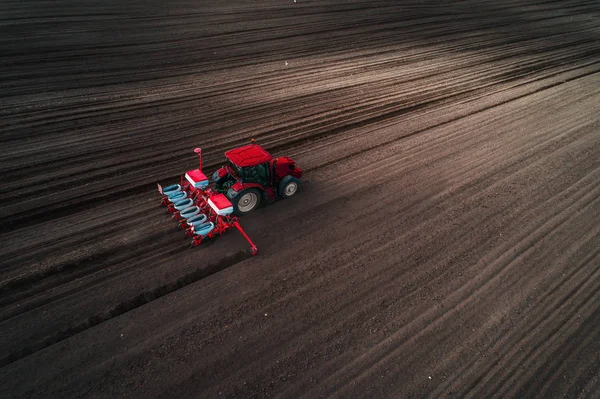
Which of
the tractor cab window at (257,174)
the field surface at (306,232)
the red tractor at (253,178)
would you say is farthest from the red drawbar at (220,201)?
the field surface at (306,232)

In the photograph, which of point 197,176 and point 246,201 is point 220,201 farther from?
point 197,176

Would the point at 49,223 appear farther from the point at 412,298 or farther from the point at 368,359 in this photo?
the point at 412,298

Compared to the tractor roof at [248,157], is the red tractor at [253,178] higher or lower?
lower

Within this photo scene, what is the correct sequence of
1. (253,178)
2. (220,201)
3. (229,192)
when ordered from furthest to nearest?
(253,178), (229,192), (220,201)

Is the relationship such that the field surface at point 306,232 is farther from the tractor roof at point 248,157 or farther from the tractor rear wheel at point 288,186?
the tractor roof at point 248,157

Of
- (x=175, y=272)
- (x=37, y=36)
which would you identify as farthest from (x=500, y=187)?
(x=37, y=36)

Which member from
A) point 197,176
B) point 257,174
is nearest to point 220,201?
point 197,176
